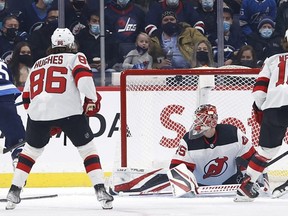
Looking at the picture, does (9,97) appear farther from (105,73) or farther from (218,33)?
(218,33)

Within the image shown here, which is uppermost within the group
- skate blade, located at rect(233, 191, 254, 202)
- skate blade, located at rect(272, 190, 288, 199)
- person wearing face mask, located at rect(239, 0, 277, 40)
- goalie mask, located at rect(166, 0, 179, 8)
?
goalie mask, located at rect(166, 0, 179, 8)

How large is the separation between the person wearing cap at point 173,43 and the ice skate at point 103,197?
2.79m

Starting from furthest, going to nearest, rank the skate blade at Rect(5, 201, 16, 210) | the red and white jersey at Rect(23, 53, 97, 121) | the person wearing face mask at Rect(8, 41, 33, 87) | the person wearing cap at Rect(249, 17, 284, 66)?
1. the person wearing cap at Rect(249, 17, 284, 66)
2. the person wearing face mask at Rect(8, 41, 33, 87)
3. the skate blade at Rect(5, 201, 16, 210)
4. the red and white jersey at Rect(23, 53, 97, 121)

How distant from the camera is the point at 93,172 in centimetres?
629

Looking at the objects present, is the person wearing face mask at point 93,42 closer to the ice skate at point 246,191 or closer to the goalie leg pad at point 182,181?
the goalie leg pad at point 182,181

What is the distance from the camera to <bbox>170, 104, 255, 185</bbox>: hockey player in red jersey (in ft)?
23.0

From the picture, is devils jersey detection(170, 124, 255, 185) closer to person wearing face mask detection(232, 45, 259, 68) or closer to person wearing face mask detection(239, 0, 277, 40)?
person wearing face mask detection(232, 45, 259, 68)

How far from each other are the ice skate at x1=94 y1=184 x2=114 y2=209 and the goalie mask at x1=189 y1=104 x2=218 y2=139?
3.22 feet

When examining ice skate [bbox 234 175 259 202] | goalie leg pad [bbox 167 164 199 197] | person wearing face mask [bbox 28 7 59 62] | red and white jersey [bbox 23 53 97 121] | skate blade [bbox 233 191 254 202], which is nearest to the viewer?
red and white jersey [bbox 23 53 97 121]

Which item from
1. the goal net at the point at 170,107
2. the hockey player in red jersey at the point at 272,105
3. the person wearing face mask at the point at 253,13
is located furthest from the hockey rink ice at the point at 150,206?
the person wearing face mask at the point at 253,13

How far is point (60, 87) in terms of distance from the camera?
6.28 metres

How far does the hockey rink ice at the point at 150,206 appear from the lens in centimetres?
601

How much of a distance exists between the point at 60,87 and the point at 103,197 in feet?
2.26

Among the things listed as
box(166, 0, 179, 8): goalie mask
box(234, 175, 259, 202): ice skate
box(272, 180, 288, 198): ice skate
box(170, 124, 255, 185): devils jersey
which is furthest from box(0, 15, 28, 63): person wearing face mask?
box(234, 175, 259, 202): ice skate
